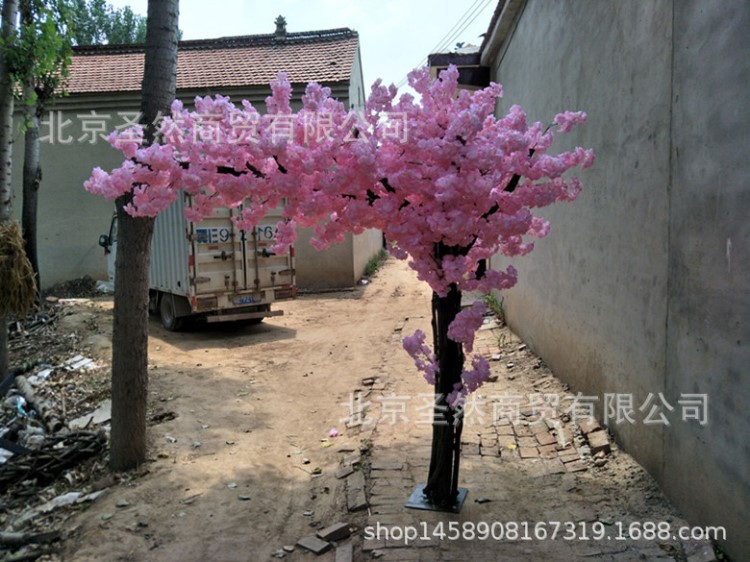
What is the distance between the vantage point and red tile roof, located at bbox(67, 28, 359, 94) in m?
14.7

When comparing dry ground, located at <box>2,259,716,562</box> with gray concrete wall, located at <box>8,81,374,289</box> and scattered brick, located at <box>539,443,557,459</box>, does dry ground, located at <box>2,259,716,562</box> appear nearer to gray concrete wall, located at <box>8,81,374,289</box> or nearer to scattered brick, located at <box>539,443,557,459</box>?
scattered brick, located at <box>539,443,557,459</box>

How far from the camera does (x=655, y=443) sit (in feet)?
12.5

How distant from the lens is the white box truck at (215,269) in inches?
382

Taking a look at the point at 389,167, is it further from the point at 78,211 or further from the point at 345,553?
the point at 78,211

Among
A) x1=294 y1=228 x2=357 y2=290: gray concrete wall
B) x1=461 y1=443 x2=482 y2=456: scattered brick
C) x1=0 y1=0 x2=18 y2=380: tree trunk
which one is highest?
x1=0 y1=0 x2=18 y2=380: tree trunk

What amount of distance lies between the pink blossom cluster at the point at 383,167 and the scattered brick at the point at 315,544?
1.52m

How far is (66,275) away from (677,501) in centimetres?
1508

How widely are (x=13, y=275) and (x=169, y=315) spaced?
14.6ft

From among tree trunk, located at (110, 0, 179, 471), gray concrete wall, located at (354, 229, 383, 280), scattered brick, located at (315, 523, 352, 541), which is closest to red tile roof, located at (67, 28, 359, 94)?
gray concrete wall, located at (354, 229, 383, 280)

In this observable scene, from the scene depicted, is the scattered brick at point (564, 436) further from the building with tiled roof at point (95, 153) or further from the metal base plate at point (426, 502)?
the building with tiled roof at point (95, 153)

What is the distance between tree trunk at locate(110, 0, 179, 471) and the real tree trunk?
251 centimetres

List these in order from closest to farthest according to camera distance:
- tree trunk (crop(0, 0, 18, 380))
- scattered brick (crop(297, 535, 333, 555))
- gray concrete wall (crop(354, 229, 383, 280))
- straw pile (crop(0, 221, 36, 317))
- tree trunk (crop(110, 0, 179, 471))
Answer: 1. scattered brick (crop(297, 535, 333, 555))
2. tree trunk (crop(110, 0, 179, 471))
3. straw pile (crop(0, 221, 36, 317))
4. tree trunk (crop(0, 0, 18, 380))
5. gray concrete wall (crop(354, 229, 383, 280))

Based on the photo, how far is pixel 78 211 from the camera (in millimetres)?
14891

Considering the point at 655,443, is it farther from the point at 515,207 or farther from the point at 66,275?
the point at 66,275
